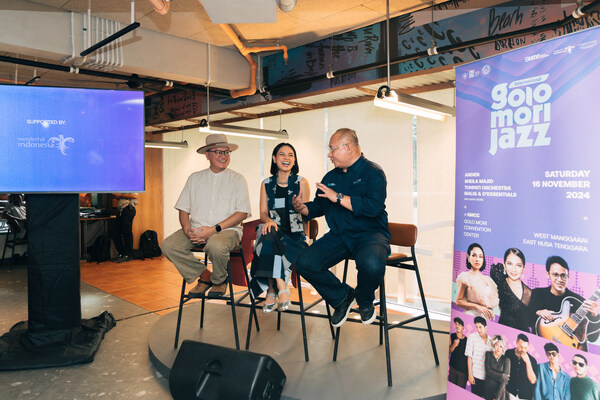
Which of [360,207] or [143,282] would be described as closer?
[360,207]

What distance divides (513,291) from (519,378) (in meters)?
0.35

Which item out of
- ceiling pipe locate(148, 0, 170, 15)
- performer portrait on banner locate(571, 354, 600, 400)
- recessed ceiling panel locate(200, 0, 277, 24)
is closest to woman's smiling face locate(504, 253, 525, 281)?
performer portrait on banner locate(571, 354, 600, 400)

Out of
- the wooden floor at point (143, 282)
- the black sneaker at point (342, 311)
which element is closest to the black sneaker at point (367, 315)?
the black sneaker at point (342, 311)

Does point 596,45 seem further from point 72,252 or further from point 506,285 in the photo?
point 72,252

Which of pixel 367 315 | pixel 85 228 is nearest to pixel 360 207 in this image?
pixel 367 315

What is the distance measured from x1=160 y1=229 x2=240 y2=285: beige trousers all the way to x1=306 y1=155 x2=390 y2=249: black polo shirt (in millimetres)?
790

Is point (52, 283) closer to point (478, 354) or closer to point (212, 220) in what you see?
point (212, 220)

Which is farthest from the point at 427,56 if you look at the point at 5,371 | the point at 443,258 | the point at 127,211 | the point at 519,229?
the point at 127,211

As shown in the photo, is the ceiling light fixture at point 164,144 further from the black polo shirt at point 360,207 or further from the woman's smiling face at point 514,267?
the woman's smiling face at point 514,267

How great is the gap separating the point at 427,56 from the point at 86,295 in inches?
186

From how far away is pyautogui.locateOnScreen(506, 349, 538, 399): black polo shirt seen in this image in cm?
171

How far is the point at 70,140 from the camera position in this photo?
3.08 m

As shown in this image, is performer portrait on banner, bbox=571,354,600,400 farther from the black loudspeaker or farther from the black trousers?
the black trousers

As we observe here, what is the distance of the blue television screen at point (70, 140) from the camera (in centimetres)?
298
